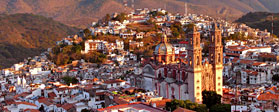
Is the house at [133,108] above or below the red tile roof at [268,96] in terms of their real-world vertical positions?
above

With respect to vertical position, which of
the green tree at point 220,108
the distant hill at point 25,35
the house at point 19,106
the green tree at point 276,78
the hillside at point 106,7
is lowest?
the house at point 19,106

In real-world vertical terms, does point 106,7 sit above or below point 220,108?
above

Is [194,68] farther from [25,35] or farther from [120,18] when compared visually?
[25,35]

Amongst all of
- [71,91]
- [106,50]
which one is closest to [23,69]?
[106,50]

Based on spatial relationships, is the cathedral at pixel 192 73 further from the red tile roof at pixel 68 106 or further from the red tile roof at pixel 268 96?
the red tile roof at pixel 68 106

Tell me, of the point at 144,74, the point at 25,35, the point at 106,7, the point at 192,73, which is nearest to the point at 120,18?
the point at 25,35

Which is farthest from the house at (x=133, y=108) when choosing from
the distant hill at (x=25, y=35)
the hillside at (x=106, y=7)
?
the hillside at (x=106, y=7)
